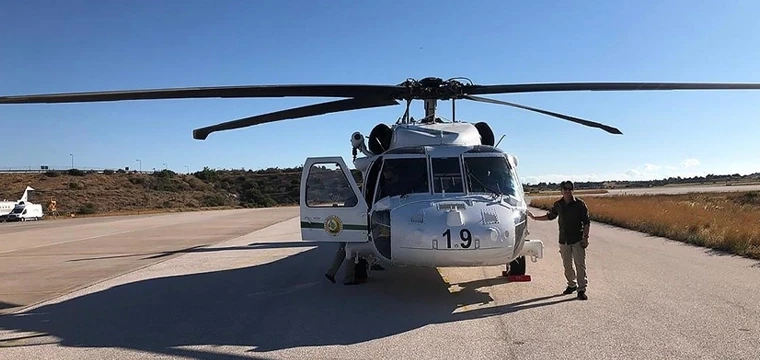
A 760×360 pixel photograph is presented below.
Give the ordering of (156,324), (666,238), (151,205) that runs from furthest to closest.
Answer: (151,205) → (666,238) → (156,324)

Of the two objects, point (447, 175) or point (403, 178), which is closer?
point (447, 175)

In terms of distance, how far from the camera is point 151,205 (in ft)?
245

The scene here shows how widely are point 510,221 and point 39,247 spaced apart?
59.3 feet

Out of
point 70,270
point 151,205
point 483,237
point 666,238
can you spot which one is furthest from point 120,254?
point 151,205

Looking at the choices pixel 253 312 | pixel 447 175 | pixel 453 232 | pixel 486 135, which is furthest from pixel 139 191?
pixel 453 232

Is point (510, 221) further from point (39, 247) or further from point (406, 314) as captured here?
point (39, 247)

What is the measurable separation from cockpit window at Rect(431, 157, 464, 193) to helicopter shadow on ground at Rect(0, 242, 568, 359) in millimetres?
1639

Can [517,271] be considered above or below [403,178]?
below

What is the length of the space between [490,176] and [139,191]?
3154 inches

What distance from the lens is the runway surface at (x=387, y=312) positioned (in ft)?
20.1

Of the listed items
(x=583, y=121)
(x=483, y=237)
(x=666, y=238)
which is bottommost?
(x=666, y=238)

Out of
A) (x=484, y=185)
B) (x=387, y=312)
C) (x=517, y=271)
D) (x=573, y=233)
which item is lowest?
(x=387, y=312)

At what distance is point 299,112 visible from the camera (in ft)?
35.6

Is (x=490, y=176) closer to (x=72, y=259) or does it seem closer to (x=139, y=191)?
(x=72, y=259)
